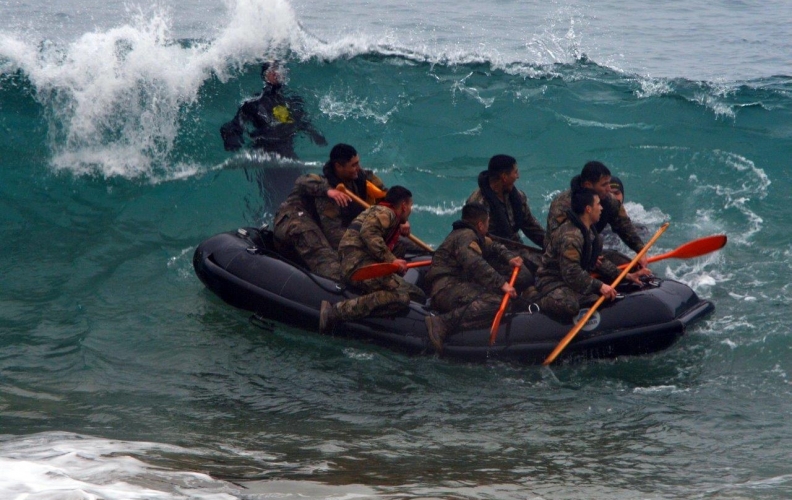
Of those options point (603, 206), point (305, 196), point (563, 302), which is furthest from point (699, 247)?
point (305, 196)

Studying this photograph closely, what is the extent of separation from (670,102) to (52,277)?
10167 millimetres

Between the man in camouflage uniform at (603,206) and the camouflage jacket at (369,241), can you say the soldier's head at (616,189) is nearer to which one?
the man in camouflage uniform at (603,206)

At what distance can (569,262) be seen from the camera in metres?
7.92

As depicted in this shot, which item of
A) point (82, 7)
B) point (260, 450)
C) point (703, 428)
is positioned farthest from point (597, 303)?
point (82, 7)

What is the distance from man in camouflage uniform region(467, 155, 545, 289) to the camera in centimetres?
879

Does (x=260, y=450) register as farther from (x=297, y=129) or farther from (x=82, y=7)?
(x=82, y=7)

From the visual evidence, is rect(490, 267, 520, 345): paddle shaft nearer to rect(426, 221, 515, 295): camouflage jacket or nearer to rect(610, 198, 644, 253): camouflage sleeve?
rect(426, 221, 515, 295): camouflage jacket

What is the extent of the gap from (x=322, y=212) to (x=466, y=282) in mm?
1894

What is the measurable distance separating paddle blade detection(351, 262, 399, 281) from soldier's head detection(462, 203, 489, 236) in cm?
78

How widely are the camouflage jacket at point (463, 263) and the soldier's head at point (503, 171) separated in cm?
71

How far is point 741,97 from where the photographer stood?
15.6 metres

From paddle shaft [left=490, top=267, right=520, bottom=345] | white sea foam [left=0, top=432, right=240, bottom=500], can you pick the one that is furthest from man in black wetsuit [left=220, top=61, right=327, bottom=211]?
white sea foam [left=0, top=432, right=240, bottom=500]

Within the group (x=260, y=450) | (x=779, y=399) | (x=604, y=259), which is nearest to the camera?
(x=260, y=450)

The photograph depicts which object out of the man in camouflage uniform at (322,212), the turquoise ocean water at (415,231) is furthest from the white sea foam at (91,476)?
the man in camouflage uniform at (322,212)
